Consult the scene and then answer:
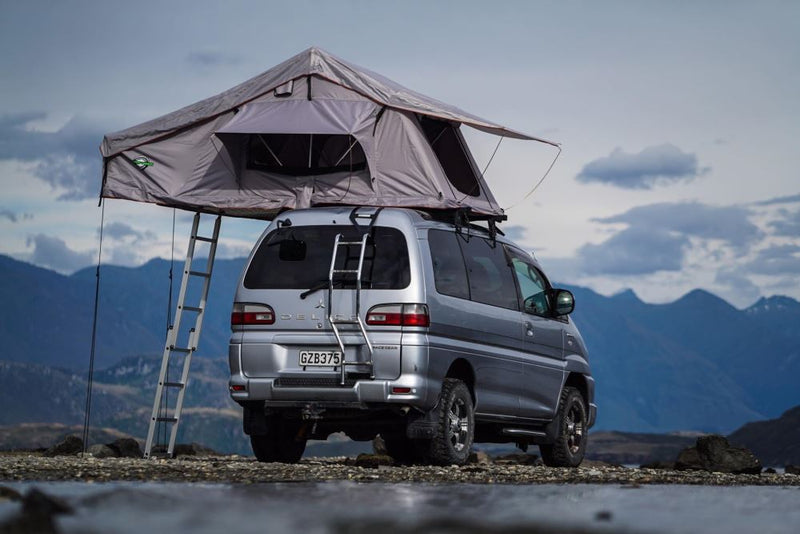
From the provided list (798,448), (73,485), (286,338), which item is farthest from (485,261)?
(798,448)

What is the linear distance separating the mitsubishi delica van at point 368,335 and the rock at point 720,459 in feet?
15.0

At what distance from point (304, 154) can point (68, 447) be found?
6070 mm

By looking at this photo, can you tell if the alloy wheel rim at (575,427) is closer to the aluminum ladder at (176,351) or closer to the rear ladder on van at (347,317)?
the rear ladder on van at (347,317)

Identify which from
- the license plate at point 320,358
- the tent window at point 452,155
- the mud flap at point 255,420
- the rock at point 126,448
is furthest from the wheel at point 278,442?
the rock at point 126,448

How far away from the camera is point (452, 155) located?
637 inches

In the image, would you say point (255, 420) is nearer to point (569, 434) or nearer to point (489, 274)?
point (489, 274)

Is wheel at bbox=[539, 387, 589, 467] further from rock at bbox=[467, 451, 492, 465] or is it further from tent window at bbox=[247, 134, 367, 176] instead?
rock at bbox=[467, 451, 492, 465]

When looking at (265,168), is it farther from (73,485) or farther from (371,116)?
(73,485)

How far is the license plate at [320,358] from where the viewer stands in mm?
12422

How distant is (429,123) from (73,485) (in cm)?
790

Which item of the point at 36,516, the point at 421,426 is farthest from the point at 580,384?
the point at 36,516

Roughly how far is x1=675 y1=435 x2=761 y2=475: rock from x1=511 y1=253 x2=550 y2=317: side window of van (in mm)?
3425

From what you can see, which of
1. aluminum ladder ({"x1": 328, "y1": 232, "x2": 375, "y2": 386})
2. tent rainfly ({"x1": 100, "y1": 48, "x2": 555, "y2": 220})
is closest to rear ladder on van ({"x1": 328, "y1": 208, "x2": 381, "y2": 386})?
aluminum ladder ({"x1": 328, "y1": 232, "x2": 375, "y2": 386})

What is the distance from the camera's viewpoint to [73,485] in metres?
9.21
